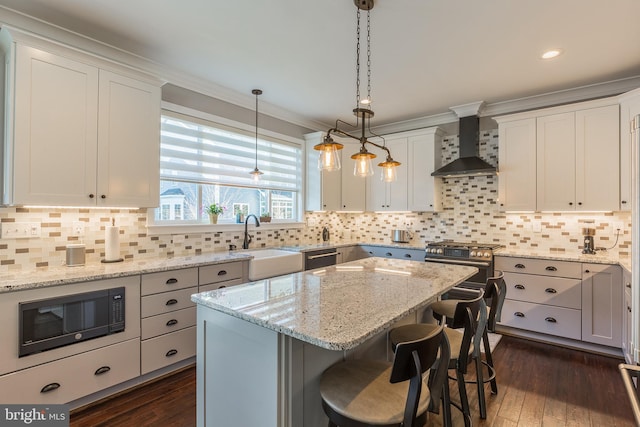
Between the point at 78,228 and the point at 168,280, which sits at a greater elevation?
the point at 78,228

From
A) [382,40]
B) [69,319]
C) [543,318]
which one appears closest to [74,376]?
[69,319]

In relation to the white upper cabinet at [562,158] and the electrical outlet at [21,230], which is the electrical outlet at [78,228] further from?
the white upper cabinet at [562,158]

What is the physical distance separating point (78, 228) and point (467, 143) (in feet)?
13.7

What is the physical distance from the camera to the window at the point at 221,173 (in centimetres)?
317

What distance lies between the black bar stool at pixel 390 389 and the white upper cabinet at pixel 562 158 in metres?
3.05

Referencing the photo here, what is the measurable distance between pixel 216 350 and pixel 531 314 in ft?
10.6

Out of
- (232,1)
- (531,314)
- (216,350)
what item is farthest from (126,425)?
(531,314)

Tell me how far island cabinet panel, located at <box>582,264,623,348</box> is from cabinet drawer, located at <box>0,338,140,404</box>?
3.93 meters

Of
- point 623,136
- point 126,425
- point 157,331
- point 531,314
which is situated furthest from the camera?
point 531,314

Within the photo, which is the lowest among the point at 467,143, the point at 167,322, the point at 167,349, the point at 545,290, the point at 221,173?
the point at 167,349

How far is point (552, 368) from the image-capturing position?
2.73 m

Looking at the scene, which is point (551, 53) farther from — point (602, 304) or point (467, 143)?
point (602, 304)

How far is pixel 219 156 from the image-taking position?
3.56 meters

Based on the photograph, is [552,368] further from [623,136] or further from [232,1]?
[232,1]
